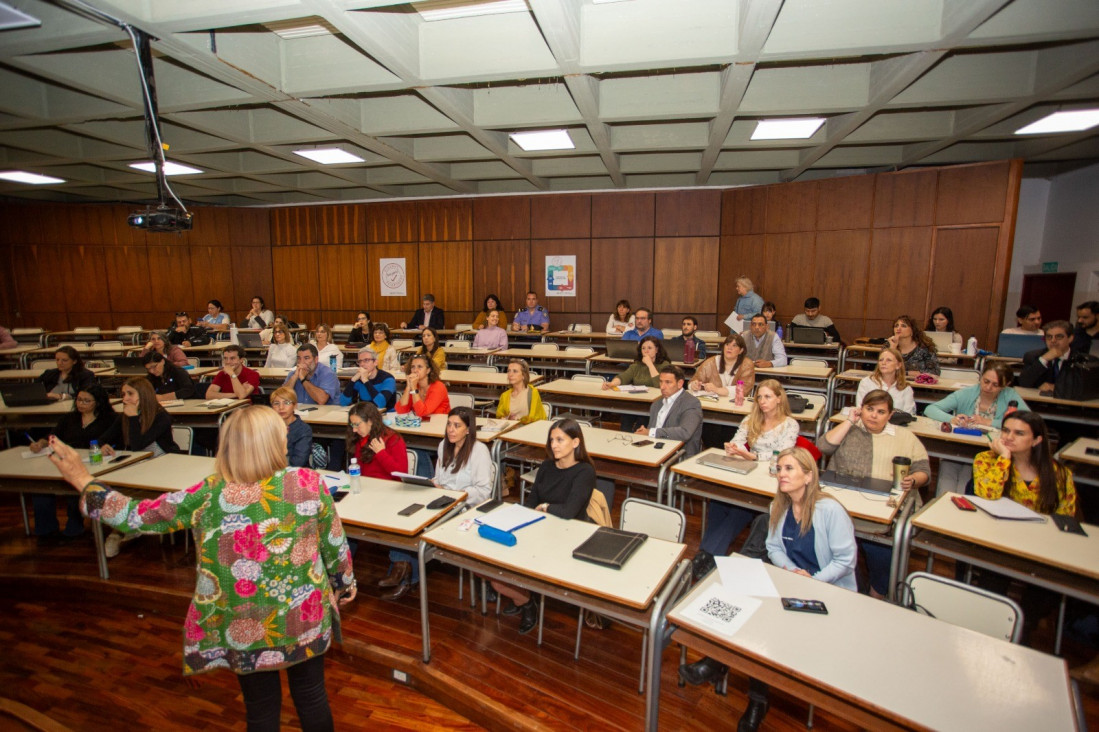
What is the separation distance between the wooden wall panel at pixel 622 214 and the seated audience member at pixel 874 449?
25.5ft

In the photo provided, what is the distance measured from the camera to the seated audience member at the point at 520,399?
194 inches

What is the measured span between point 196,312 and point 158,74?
344 inches

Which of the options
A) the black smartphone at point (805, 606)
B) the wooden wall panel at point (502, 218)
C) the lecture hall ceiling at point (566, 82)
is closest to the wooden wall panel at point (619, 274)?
the wooden wall panel at point (502, 218)

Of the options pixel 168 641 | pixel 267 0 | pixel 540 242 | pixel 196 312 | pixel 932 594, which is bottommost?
pixel 168 641

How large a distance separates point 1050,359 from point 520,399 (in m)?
5.27

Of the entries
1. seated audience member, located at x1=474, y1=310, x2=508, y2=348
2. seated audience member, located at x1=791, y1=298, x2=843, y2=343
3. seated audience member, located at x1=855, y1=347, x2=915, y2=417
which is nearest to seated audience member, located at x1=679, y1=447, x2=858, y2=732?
seated audience member, located at x1=855, y1=347, x2=915, y2=417

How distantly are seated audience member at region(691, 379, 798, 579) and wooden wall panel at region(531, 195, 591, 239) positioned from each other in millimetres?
7966

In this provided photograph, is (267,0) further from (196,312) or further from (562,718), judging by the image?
(196,312)

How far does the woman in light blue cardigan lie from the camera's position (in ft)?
13.9

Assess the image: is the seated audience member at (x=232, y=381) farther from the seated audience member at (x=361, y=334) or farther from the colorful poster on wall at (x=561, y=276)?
the colorful poster on wall at (x=561, y=276)

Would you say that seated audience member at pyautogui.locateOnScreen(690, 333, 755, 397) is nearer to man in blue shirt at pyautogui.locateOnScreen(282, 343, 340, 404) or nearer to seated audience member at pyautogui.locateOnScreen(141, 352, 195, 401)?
man in blue shirt at pyautogui.locateOnScreen(282, 343, 340, 404)

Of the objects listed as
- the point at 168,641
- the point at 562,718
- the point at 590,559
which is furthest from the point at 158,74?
the point at 562,718

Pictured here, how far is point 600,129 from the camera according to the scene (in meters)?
6.43

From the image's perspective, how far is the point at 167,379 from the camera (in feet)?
19.3
